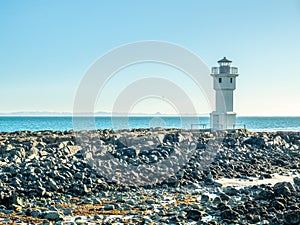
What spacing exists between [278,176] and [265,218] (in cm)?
687

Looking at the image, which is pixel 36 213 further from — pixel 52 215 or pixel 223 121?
pixel 223 121

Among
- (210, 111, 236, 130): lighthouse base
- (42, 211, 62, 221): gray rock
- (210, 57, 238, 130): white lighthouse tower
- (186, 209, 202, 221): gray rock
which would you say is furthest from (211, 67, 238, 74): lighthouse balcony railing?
(42, 211, 62, 221): gray rock

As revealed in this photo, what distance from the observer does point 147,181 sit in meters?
13.7

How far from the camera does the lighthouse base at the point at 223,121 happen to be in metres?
30.4

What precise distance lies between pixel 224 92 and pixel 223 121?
213cm

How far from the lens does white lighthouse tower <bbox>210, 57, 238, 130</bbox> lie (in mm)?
30672

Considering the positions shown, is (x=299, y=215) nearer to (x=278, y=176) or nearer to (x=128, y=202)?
(x=128, y=202)

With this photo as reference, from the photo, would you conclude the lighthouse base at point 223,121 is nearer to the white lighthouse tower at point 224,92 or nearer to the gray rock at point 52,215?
the white lighthouse tower at point 224,92

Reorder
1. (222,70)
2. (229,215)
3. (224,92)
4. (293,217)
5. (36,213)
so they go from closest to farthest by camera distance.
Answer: (293,217) < (229,215) < (36,213) < (224,92) < (222,70)

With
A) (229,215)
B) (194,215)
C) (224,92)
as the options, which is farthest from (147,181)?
(224,92)

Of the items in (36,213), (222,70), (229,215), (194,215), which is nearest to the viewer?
(229,215)

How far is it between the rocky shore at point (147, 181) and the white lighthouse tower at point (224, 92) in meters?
8.94

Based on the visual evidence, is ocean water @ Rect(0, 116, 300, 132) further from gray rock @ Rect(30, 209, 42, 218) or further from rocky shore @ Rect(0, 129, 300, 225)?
gray rock @ Rect(30, 209, 42, 218)

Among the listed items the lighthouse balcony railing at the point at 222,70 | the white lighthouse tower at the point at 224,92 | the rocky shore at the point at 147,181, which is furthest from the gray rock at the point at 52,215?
the lighthouse balcony railing at the point at 222,70
